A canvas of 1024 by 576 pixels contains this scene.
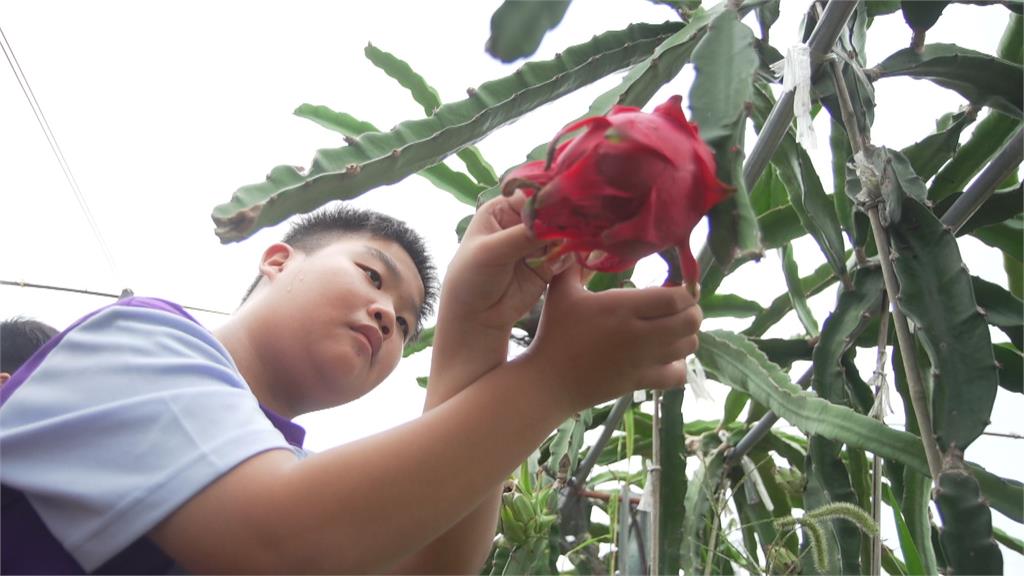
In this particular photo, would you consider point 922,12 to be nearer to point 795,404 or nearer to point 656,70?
point 656,70

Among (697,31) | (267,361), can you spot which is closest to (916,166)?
(697,31)

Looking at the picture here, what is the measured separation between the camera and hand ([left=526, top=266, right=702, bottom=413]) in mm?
488

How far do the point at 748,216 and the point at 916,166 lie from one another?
612 mm

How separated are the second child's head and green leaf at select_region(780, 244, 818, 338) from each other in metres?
0.49

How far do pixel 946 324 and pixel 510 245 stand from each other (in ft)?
1.25

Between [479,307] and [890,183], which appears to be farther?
[890,183]

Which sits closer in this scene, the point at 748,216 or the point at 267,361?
the point at 748,216

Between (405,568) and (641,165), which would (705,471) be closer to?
(405,568)

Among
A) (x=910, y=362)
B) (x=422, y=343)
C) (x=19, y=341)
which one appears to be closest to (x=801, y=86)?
(x=910, y=362)

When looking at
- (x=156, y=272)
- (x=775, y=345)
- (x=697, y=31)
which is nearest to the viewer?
(x=697, y=31)

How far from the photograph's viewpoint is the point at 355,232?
2.82 feet

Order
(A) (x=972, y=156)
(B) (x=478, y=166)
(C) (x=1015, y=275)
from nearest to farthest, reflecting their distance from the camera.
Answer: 1. (A) (x=972, y=156)
2. (C) (x=1015, y=275)
3. (B) (x=478, y=166)

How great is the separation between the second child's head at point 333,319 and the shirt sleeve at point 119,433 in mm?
149

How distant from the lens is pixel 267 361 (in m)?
0.69
